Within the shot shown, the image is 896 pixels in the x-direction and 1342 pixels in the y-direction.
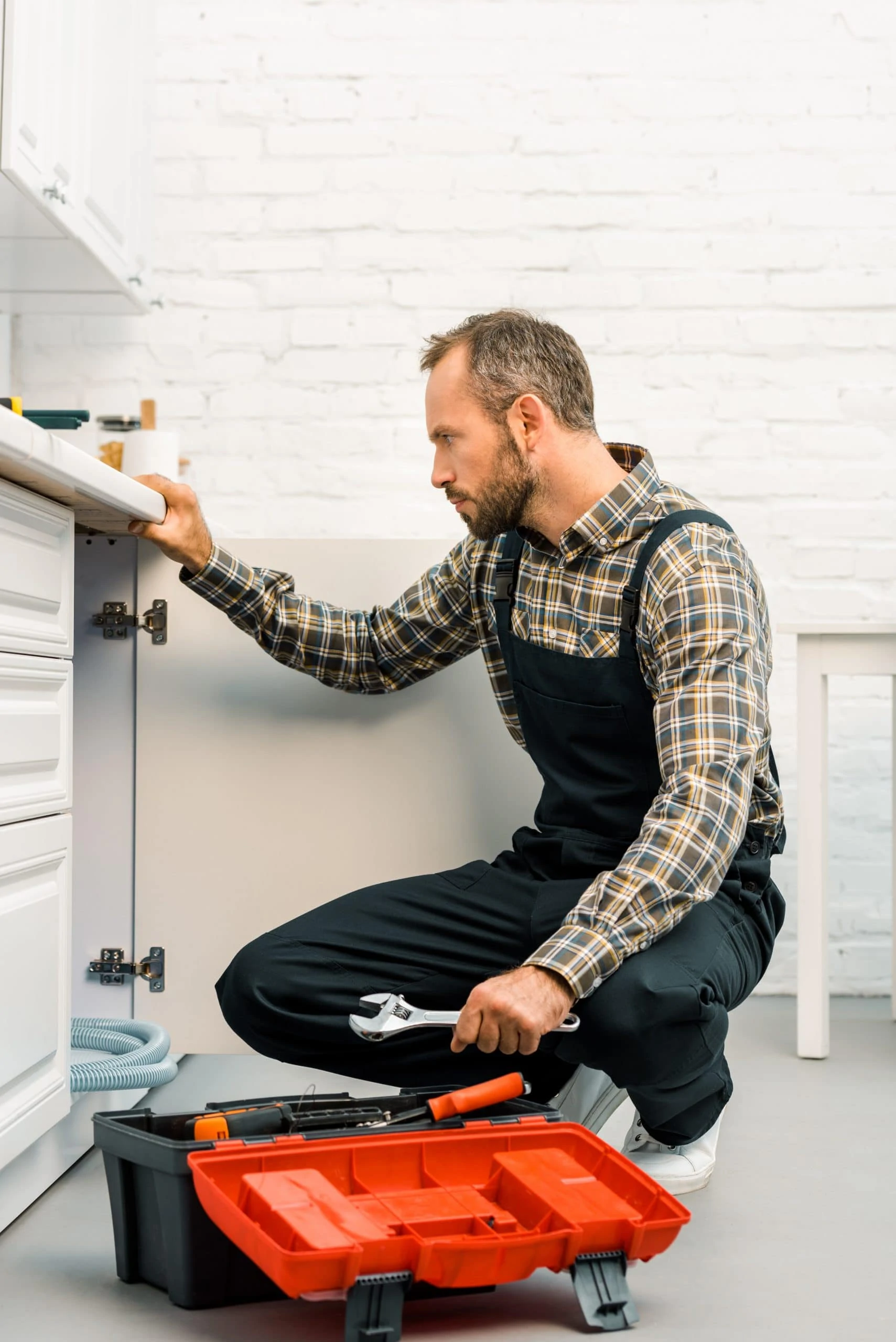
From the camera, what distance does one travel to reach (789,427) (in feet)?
9.25

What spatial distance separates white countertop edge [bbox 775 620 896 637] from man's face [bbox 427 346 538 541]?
780 millimetres

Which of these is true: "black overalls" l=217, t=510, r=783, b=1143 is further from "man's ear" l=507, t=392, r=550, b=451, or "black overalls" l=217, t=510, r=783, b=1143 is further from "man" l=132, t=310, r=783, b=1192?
"man's ear" l=507, t=392, r=550, b=451

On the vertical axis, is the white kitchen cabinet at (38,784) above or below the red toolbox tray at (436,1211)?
above

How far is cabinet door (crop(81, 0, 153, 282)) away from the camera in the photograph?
7.87 ft

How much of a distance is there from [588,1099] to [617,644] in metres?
0.63

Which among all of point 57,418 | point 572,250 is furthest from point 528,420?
point 572,250

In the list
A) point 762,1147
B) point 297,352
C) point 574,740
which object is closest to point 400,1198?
point 574,740

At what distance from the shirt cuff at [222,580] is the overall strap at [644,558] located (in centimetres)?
54

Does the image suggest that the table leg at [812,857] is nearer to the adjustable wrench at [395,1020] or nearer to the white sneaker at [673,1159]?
the white sneaker at [673,1159]

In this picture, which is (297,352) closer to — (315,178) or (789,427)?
(315,178)

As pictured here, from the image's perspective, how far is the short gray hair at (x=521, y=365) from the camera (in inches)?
65.7

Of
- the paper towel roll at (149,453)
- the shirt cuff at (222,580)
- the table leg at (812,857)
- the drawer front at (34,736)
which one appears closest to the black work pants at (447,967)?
the drawer front at (34,736)

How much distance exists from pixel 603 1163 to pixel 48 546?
3.00 feet

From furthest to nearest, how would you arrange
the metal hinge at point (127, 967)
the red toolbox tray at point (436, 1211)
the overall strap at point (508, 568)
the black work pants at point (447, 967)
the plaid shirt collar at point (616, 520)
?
the metal hinge at point (127, 967)
the overall strap at point (508, 568)
the plaid shirt collar at point (616, 520)
the black work pants at point (447, 967)
the red toolbox tray at point (436, 1211)
